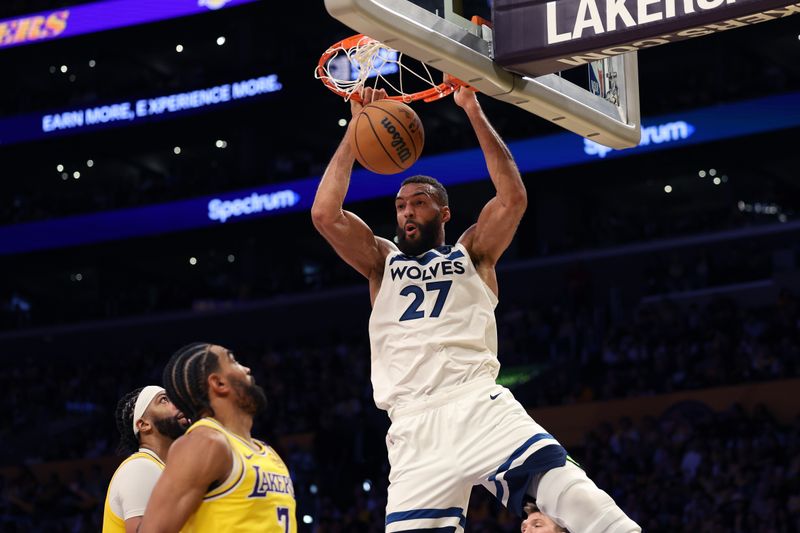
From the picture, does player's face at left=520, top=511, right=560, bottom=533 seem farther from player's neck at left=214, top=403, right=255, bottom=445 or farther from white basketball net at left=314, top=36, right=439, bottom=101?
white basketball net at left=314, top=36, right=439, bottom=101

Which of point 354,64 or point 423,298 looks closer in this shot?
point 423,298

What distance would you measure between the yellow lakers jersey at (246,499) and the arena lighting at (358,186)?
18.9 meters

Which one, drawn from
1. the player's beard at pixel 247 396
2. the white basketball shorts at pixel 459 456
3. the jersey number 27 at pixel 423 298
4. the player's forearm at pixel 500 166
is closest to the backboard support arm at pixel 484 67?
the player's forearm at pixel 500 166

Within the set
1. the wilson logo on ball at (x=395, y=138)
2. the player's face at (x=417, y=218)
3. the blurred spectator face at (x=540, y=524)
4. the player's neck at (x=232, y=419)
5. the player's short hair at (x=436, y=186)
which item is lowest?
the blurred spectator face at (x=540, y=524)

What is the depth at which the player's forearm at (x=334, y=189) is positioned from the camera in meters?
5.48

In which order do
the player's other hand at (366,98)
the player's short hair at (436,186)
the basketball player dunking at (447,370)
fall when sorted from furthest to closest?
the player's other hand at (366,98)
the player's short hair at (436,186)
the basketball player dunking at (447,370)

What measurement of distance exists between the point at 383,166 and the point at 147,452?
1686 mm

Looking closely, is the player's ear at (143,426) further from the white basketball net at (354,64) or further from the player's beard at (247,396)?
the white basketball net at (354,64)

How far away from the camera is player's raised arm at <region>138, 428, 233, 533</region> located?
12.6 ft

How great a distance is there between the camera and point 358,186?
2514 centimetres

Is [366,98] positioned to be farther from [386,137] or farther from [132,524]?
[132,524]

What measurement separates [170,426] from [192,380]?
54.2 inches

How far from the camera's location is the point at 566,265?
23.8 metres

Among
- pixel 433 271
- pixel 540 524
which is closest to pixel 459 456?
pixel 540 524
